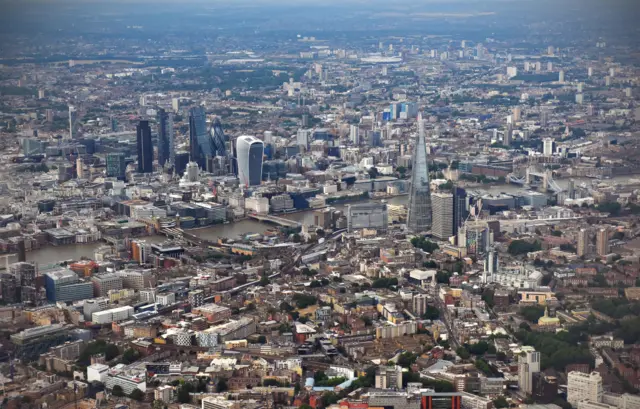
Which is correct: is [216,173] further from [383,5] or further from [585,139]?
[383,5]

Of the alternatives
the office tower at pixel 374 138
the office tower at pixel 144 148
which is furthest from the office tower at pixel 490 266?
the office tower at pixel 374 138

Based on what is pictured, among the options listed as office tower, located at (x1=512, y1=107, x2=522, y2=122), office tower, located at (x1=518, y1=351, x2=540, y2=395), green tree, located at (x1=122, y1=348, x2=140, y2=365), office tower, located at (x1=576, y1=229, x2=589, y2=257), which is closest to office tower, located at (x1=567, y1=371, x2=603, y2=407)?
office tower, located at (x1=518, y1=351, x2=540, y2=395)

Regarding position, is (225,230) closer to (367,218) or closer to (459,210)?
(367,218)

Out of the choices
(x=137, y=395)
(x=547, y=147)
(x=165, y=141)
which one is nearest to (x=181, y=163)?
(x=165, y=141)

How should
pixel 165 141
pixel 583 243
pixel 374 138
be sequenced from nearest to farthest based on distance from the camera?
1. pixel 583 243
2. pixel 165 141
3. pixel 374 138

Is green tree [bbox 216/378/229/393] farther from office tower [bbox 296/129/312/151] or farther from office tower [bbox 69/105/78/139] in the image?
office tower [bbox 69/105/78/139]

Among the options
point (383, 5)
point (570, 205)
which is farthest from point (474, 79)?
point (383, 5)
